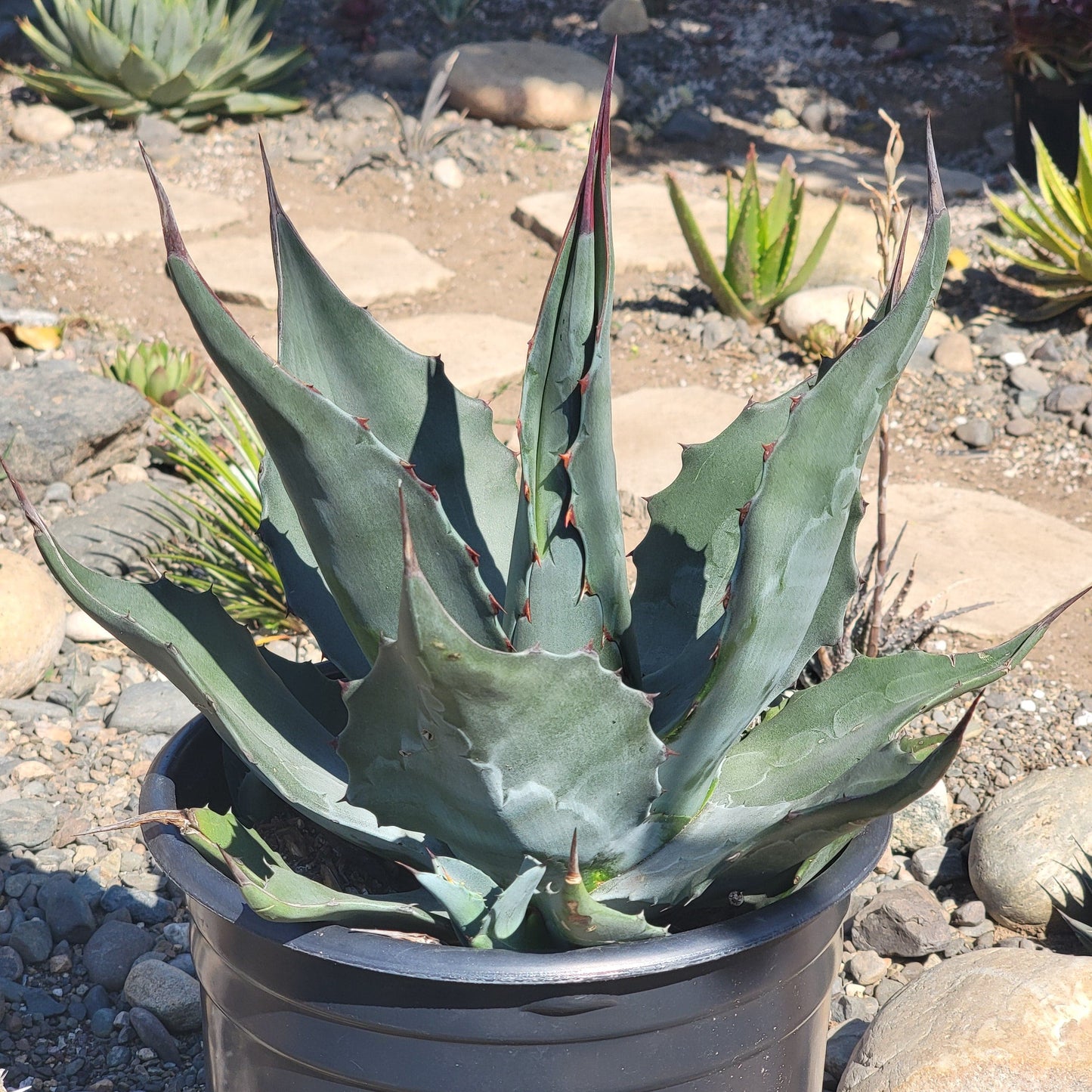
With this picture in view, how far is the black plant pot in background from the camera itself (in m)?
5.45

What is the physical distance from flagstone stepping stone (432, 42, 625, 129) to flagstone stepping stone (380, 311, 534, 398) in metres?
2.11

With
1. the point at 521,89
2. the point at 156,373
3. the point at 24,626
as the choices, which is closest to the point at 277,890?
the point at 24,626

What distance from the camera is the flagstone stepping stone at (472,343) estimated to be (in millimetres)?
3828

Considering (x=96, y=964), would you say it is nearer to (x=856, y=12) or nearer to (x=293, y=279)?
(x=293, y=279)

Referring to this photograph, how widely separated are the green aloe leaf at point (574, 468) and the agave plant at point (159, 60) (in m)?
5.07

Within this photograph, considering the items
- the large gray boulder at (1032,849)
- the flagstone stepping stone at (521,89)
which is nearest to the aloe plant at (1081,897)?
the large gray boulder at (1032,849)

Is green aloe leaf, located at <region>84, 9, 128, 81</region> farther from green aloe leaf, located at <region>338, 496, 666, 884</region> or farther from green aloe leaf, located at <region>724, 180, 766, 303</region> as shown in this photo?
green aloe leaf, located at <region>338, 496, 666, 884</region>

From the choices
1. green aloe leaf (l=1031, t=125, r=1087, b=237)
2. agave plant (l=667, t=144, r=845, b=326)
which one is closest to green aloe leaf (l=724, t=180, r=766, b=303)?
agave plant (l=667, t=144, r=845, b=326)

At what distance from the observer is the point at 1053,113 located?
5.52m

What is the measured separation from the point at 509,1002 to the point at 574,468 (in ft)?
1.52

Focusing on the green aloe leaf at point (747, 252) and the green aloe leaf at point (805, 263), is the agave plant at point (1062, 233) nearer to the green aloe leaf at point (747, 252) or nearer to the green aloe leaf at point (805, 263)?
the green aloe leaf at point (805, 263)

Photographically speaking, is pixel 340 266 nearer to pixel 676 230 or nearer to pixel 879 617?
pixel 676 230

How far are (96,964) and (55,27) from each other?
4.96 metres

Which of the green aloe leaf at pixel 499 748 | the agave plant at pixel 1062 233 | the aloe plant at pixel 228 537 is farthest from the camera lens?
the agave plant at pixel 1062 233
